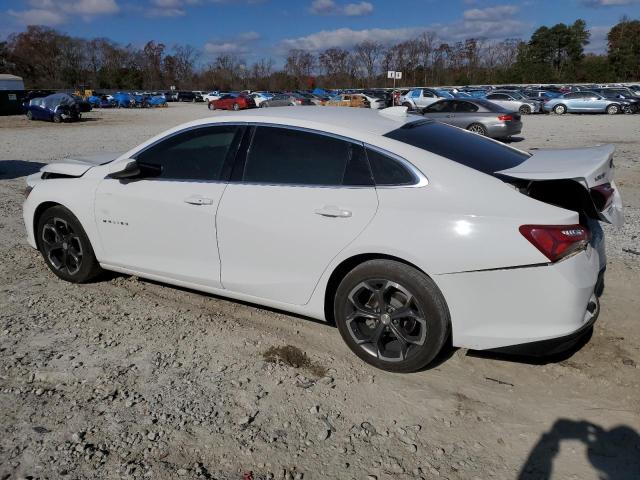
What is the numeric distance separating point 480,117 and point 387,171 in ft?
50.7

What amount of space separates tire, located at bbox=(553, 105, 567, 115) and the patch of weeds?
35814 millimetres

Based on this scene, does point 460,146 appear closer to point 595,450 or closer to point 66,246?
point 595,450

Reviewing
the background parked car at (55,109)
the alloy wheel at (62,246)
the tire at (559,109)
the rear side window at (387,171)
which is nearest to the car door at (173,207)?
the alloy wheel at (62,246)

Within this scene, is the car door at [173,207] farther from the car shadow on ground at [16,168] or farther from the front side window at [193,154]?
the car shadow on ground at [16,168]

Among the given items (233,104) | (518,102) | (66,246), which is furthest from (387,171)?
(233,104)

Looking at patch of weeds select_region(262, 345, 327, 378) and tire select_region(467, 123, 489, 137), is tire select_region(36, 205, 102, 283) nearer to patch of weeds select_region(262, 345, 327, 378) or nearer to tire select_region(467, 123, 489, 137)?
patch of weeds select_region(262, 345, 327, 378)

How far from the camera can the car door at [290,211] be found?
10.9ft

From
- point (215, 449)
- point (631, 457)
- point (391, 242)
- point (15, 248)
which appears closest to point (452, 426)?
point (631, 457)

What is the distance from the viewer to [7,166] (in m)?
12.1

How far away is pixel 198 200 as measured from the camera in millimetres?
3801

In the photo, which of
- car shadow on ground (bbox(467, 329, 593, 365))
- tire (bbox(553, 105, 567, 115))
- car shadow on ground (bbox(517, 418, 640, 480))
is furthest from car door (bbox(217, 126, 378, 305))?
tire (bbox(553, 105, 567, 115))

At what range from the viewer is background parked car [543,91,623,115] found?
3303 cm

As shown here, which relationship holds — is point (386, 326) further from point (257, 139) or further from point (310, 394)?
point (257, 139)

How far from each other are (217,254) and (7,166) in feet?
34.9
